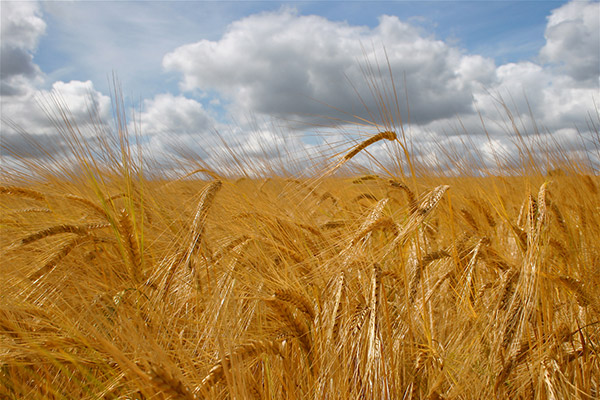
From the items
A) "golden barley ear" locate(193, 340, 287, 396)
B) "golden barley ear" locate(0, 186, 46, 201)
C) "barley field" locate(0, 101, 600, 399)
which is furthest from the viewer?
"golden barley ear" locate(0, 186, 46, 201)

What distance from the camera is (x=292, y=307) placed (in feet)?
4.15

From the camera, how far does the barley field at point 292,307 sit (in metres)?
1.00

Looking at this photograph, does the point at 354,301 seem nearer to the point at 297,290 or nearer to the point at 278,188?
the point at 297,290

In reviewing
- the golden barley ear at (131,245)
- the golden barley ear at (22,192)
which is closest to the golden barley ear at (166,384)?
the golden barley ear at (131,245)

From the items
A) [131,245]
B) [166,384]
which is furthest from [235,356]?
[131,245]

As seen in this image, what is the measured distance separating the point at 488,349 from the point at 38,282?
1.65 metres

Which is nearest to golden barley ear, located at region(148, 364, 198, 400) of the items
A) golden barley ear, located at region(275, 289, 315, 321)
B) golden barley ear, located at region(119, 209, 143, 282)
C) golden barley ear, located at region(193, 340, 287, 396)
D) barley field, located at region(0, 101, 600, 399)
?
barley field, located at region(0, 101, 600, 399)

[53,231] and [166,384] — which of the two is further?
[53,231]

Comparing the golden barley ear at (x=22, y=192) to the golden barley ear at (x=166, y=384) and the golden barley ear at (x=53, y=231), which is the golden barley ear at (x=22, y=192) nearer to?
the golden barley ear at (x=53, y=231)

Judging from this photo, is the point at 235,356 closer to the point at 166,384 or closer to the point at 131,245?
the point at 166,384

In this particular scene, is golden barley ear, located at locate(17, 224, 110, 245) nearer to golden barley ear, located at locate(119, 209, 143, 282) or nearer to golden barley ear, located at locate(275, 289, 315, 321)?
golden barley ear, located at locate(119, 209, 143, 282)

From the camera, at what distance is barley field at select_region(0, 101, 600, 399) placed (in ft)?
3.28

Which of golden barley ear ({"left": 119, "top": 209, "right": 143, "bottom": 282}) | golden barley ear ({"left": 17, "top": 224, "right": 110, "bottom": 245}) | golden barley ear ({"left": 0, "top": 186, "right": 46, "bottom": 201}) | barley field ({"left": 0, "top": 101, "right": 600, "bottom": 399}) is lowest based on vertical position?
barley field ({"left": 0, "top": 101, "right": 600, "bottom": 399})

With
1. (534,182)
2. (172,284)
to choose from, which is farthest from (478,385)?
(534,182)
